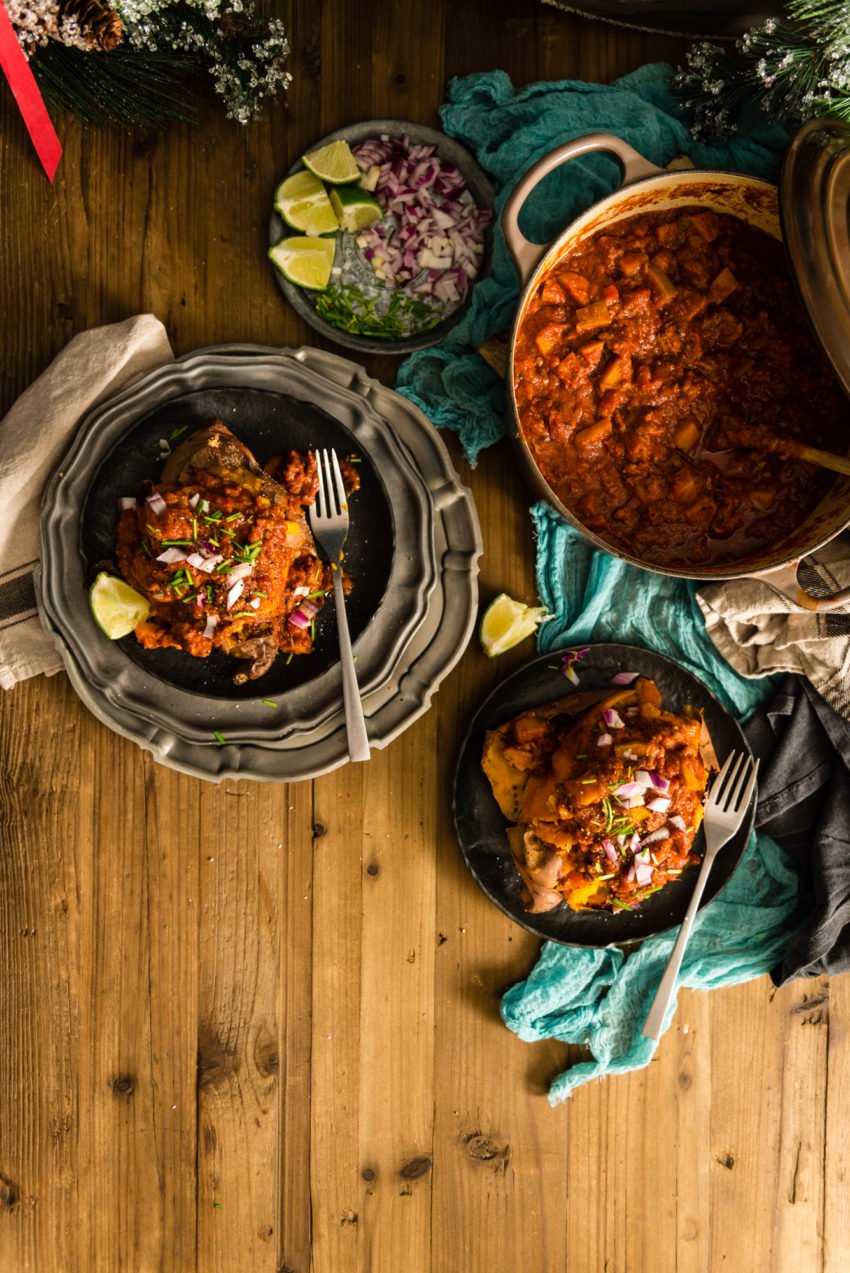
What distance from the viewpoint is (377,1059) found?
8.54 ft

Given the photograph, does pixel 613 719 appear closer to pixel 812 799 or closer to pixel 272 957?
pixel 812 799

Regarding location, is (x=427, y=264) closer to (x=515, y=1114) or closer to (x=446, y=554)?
(x=446, y=554)

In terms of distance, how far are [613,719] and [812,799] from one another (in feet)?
2.06

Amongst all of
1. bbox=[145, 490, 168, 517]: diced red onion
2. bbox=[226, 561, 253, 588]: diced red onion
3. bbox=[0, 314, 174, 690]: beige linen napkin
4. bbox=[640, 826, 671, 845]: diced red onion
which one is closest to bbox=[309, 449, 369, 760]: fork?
bbox=[226, 561, 253, 588]: diced red onion

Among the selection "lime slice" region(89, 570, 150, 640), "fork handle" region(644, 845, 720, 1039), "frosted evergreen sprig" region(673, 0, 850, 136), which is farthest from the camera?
"fork handle" region(644, 845, 720, 1039)

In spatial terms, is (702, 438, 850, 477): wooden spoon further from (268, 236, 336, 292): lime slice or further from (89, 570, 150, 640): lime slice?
(89, 570, 150, 640): lime slice

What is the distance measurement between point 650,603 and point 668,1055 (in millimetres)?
1179

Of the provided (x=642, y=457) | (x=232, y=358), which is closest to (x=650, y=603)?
(x=642, y=457)

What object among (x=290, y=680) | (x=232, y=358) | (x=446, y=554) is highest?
(x=232, y=358)

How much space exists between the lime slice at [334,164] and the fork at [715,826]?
1.64m

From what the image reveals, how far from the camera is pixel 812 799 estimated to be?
2.55m

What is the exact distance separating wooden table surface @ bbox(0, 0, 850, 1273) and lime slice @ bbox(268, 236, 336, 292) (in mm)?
101

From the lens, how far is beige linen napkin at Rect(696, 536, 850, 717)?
96.5 inches

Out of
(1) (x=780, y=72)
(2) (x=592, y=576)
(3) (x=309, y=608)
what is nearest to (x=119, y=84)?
(3) (x=309, y=608)
